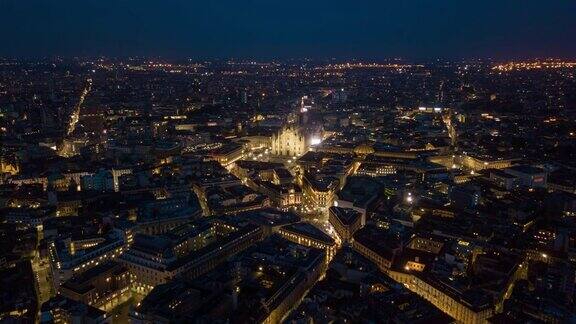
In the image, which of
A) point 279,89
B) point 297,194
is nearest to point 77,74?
point 279,89

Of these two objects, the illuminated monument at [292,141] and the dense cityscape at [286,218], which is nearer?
the dense cityscape at [286,218]

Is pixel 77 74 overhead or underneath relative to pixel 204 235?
overhead

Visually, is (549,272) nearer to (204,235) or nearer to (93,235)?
(204,235)

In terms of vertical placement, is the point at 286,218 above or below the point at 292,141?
below

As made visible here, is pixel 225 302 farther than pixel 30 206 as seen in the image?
No

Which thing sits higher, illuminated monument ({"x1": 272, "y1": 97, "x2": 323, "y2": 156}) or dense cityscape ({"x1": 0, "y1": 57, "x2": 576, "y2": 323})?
illuminated monument ({"x1": 272, "y1": 97, "x2": 323, "y2": 156})

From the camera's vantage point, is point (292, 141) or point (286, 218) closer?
point (286, 218)

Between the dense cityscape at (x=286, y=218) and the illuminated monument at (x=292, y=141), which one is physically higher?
the illuminated monument at (x=292, y=141)

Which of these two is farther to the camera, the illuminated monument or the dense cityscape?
the illuminated monument
